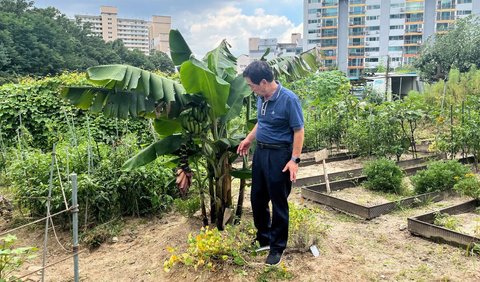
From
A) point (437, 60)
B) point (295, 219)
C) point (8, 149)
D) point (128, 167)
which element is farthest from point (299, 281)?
point (437, 60)

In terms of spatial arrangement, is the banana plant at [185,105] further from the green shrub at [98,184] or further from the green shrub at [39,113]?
the green shrub at [39,113]

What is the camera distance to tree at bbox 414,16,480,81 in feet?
57.9

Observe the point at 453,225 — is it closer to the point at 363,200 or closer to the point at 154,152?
the point at 363,200

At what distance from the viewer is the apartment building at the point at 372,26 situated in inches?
2073

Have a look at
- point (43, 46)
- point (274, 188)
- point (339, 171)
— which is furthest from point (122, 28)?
point (274, 188)

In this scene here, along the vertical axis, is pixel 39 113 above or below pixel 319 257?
above

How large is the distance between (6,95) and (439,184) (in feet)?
26.4

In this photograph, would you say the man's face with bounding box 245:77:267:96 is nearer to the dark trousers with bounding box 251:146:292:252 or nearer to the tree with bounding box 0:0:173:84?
the dark trousers with bounding box 251:146:292:252

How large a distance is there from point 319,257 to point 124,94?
84.3 inches

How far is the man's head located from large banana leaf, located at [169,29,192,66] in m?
0.98

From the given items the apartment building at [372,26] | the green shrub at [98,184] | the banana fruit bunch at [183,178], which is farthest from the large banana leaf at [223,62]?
the apartment building at [372,26]

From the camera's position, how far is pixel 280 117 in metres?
2.77

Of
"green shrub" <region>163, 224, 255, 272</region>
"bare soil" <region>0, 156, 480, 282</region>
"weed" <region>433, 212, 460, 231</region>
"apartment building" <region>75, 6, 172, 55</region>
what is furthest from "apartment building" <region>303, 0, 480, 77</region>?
"green shrub" <region>163, 224, 255, 272</region>

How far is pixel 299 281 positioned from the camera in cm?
283
